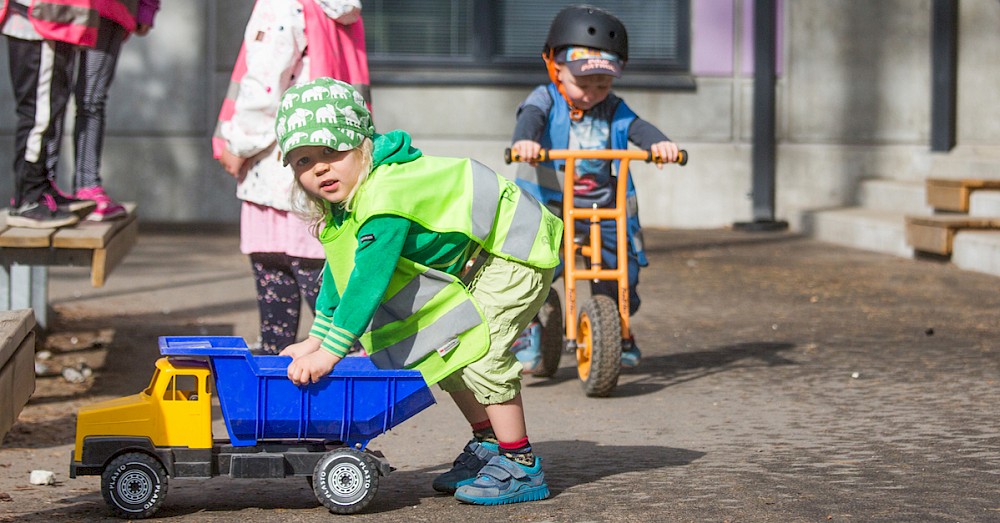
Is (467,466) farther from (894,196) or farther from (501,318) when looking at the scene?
(894,196)

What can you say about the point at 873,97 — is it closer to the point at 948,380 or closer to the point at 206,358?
the point at 948,380

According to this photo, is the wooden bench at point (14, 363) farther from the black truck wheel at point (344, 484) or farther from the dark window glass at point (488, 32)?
the dark window glass at point (488, 32)

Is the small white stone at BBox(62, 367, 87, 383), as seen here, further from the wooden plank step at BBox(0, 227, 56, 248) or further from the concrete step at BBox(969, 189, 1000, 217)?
the concrete step at BBox(969, 189, 1000, 217)

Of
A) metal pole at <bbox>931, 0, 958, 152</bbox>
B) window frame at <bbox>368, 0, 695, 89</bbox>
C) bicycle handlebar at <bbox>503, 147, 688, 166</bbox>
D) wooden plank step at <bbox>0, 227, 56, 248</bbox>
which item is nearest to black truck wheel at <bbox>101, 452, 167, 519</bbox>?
wooden plank step at <bbox>0, 227, 56, 248</bbox>

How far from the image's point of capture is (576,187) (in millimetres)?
6770

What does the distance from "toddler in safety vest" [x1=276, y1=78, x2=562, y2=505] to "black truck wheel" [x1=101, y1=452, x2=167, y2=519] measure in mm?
486

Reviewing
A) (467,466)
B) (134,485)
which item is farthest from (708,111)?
(134,485)

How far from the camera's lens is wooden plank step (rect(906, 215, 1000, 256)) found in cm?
1070

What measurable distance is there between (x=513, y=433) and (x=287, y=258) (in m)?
1.78

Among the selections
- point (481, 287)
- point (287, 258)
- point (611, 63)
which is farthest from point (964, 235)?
point (481, 287)

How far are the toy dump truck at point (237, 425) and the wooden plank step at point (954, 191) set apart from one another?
8.21 meters

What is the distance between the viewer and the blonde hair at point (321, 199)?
424cm

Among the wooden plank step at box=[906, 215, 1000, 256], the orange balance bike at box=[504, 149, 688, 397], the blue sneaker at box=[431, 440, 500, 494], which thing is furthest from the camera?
the wooden plank step at box=[906, 215, 1000, 256]

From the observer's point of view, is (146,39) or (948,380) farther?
(146,39)
